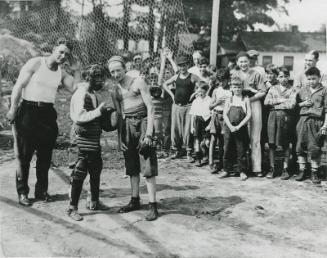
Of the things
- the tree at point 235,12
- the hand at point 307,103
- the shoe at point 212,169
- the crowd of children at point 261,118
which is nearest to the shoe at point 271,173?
the crowd of children at point 261,118

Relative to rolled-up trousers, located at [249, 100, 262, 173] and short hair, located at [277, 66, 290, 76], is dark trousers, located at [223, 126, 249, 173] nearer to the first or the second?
rolled-up trousers, located at [249, 100, 262, 173]

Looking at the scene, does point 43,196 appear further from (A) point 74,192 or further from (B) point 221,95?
(B) point 221,95

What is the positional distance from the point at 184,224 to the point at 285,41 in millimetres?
43246

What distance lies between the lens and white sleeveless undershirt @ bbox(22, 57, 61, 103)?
Result: 16.3 ft

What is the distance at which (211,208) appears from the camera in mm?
5273

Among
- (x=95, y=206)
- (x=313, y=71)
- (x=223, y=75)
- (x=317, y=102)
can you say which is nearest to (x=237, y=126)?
(x=223, y=75)

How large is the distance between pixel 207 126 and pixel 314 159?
1968 mm

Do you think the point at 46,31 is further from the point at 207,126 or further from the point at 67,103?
the point at 207,126

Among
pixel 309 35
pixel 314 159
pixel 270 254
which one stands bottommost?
pixel 270 254

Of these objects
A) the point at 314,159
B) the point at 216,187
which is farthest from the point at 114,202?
the point at 314,159

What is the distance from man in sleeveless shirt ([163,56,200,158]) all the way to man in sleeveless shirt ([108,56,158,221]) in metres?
2.98

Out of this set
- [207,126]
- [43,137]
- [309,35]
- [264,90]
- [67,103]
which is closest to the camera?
[43,137]

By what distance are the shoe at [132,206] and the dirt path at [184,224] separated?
0.37 feet

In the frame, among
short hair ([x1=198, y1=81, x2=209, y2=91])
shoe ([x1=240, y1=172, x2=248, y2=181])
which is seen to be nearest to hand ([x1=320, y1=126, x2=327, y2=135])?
shoe ([x1=240, y1=172, x2=248, y2=181])
